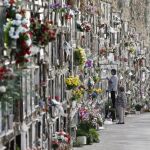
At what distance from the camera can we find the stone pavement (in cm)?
3616

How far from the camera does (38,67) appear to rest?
25312 mm

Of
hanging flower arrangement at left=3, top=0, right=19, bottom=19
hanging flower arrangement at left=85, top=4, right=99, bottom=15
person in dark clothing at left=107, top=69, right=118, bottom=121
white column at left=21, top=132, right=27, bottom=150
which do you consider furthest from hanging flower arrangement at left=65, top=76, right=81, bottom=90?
person in dark clothing at left=107, top=69, right=118, bottom=121

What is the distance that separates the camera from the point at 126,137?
40.6 m

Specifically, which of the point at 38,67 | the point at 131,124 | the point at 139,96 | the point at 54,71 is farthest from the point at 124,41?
the point at 38,67

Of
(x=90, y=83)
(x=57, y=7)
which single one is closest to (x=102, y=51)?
(x=90, y=83)

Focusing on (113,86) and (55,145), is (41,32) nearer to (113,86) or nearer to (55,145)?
(55,145)

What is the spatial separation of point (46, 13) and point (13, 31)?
10.5m

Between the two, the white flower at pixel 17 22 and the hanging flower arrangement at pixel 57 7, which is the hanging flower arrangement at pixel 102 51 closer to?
the hanging flower arrangement at pixel 57 7

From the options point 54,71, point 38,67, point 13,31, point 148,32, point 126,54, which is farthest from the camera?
point 148,32

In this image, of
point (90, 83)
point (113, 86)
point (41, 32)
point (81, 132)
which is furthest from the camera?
point (113, 86)

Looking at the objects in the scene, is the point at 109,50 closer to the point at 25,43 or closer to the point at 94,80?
the point at 94,80

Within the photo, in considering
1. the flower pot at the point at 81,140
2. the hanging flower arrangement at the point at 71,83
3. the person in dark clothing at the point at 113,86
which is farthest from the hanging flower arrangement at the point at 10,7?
the person in dark clothing at the point at 113,86

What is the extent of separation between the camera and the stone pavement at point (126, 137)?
1423 inches

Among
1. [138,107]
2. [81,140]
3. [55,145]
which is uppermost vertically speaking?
[55,145]
